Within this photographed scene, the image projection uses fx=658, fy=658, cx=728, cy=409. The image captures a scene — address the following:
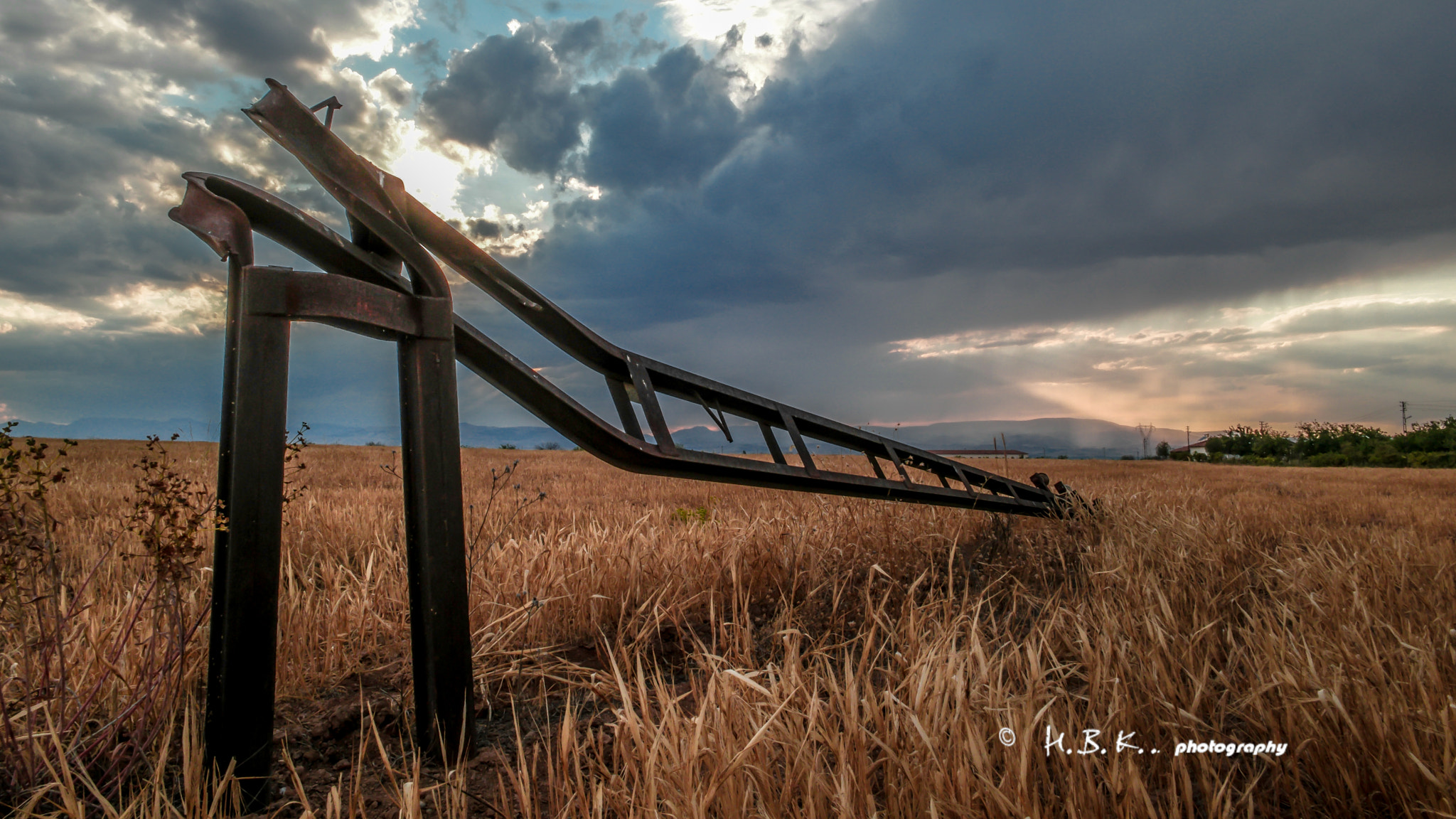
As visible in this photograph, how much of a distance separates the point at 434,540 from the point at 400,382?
0.50m

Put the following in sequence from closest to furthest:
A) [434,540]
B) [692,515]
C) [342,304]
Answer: [342,304] < [434,540] < [692,515]

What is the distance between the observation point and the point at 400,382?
80.5 inches

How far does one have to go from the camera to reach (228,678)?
5.61ft

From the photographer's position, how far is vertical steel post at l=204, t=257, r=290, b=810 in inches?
66.8

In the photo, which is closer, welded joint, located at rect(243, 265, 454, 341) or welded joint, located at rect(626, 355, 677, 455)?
welded joint, located at rect(243, 265, 454, 341)

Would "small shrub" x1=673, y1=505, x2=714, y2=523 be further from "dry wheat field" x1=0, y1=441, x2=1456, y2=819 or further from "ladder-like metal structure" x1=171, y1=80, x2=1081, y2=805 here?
"ladder-like metal structure" x1=171, y1=80, x2=1081, y2=805

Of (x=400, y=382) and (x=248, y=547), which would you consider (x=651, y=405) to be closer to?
(x=400, y=382)

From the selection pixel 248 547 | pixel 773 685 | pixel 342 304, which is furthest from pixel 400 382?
pixel 773 685

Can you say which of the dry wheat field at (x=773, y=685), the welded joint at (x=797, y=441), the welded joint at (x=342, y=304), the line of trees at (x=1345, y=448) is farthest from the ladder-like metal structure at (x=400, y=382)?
the line of trees at (x=1345, y=448)

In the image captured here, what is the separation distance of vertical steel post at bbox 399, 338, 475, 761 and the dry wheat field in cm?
17

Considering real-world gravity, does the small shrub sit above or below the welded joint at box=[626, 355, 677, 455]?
below

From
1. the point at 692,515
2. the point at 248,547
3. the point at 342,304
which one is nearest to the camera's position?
the point at 248,547

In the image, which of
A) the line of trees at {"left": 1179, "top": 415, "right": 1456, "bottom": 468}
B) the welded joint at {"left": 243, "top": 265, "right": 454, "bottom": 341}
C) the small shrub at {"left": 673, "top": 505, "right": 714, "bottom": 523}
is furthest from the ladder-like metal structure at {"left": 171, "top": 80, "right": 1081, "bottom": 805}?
the line of trees at {"left": 1179, "top": 415, "right": 1456, "bottom": 468}

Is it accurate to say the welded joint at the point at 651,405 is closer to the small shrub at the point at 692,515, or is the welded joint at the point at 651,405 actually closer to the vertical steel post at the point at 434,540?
the vertical steel post at the point at 434,540
